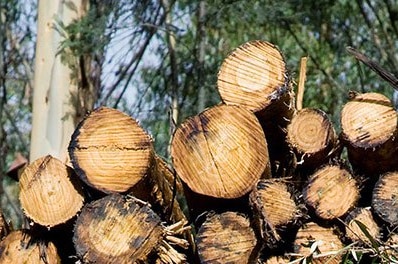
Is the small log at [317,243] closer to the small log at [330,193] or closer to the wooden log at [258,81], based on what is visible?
the small log at [330,193]

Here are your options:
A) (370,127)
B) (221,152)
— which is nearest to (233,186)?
(221,152)

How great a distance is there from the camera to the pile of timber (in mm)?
2498

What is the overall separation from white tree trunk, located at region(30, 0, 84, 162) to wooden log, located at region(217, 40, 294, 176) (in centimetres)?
255

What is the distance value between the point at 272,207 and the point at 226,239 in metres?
0.16

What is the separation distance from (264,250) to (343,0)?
692 centimetres

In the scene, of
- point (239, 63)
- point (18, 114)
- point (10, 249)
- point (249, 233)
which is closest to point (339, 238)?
point (249, 233)

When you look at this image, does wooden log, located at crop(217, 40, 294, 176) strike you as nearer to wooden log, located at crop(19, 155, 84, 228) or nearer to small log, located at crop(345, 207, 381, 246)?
small log, located at crop(345, 207, 381, 246)

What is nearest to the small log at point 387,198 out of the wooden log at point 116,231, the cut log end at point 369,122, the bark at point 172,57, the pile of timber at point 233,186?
the pile of timber at point 233,186

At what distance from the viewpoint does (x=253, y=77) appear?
8.68 ft

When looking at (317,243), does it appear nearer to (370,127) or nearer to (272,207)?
(272,207)

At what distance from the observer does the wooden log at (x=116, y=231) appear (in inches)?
96.7

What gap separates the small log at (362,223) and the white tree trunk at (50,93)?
2.65 meters

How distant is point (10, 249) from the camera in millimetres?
2676

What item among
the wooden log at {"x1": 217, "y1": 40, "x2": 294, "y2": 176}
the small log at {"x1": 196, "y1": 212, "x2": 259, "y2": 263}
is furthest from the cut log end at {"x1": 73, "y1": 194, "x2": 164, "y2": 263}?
the wooden log at {"x1": 217, "y1": 40, "x2": 294, "y2": 176}
